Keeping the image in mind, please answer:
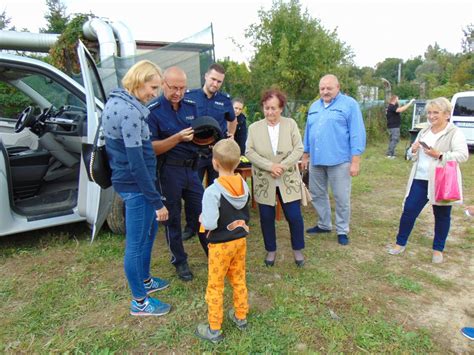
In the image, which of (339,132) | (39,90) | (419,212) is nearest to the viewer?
(419,212)

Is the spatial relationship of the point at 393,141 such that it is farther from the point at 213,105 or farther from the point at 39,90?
the point at 39,90

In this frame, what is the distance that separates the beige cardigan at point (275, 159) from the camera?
306cm

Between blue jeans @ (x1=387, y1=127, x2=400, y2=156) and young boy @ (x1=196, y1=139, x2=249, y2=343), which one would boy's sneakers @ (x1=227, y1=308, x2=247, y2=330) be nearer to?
young boy @ (x1=196, y1=139, x2=249, y2=343)

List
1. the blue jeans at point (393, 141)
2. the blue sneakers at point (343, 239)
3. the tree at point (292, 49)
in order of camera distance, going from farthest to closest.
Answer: the tree at point (292, 49), the blue jeans at point (393, 141), the blue sneakers at point (343, 239)

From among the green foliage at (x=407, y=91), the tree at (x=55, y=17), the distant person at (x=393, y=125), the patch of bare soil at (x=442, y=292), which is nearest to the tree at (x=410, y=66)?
the green foliage at (x=407, y=91)

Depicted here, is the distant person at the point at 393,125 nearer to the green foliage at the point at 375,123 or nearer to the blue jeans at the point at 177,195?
the green foliage at the point at 375,123

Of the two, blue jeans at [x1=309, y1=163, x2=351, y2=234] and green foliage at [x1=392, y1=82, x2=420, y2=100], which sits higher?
green foliage at [x1=392, y1=82, x2=420, y2=100]

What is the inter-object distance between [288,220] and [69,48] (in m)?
9.56

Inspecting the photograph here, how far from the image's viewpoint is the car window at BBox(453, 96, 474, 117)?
374 inches

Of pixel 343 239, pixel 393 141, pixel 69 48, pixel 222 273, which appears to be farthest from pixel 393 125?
pixel 69 48

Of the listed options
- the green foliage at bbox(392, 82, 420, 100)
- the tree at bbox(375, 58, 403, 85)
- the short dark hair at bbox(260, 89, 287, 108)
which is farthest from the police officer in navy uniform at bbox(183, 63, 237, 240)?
the tree at bbox(375, 58, 403, 85)

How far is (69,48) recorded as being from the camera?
992cm

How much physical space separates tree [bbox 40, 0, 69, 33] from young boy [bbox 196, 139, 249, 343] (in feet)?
69.6

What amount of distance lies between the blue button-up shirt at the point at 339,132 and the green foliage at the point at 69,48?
330 inches
